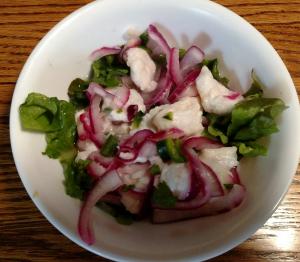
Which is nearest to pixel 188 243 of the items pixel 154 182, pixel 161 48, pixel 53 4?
pixel 154 182

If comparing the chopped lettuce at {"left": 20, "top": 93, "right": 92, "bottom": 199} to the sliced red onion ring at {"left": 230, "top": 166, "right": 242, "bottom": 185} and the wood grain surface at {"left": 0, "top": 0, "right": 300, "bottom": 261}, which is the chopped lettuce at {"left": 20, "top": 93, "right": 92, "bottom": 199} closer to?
the wood grain surface at {"left": 0, "top": 0, "right": 300, "bottom": 261}

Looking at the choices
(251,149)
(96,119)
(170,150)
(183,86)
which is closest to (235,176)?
(251,149)

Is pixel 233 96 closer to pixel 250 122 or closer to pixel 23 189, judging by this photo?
pixel 250 122

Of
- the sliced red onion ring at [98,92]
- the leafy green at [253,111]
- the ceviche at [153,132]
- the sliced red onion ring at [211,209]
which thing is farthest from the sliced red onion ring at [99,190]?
the leafy green at [253,111]

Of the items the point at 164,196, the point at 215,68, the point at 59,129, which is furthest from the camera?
the point at 215,68

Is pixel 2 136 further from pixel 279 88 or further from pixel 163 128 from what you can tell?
pixel 279 88

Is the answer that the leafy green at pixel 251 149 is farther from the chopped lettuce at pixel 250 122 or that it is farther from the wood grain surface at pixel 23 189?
the wood grain surface at pixel 23 189

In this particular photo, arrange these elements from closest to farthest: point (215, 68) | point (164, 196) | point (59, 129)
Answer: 1. point (164, 196)
2. point (59, 129)
3. point (215, 68)
